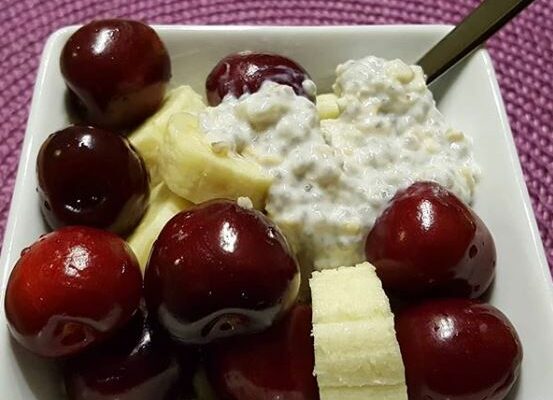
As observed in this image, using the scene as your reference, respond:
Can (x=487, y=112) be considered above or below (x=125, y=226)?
above

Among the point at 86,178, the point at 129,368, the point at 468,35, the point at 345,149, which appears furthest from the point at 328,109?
the point at 129,368

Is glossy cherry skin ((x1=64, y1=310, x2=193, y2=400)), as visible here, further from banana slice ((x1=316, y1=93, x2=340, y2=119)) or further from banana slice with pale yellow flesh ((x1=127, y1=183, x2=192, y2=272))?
banana slice ((x1=316, y1=93, x2=340, y2=119))

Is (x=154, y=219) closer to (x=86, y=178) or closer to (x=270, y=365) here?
(x=86, y=178)

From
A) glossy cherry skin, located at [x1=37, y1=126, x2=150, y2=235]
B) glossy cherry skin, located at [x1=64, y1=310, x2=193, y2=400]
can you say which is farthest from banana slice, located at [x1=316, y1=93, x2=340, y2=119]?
glossy cherry skin, located at [x1=64, y1=310, x2=193, y2=400]

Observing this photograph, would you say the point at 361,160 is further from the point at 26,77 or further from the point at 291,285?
the point at 26,77

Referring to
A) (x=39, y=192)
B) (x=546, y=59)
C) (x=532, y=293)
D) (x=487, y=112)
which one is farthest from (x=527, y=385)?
(x=546, y=59)
